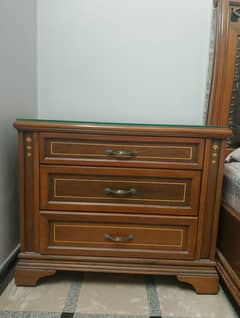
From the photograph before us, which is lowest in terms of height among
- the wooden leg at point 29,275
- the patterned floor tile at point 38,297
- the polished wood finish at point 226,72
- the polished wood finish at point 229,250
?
the patterned floor tile at point 38,297

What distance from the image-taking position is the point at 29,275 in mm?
1188

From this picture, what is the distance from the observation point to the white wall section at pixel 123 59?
150 centimetres

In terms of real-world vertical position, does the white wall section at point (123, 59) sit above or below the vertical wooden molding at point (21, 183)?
above

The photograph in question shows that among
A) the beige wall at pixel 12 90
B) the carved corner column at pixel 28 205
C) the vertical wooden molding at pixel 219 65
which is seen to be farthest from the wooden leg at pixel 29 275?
the vertical wooden molding at pixel 219 65

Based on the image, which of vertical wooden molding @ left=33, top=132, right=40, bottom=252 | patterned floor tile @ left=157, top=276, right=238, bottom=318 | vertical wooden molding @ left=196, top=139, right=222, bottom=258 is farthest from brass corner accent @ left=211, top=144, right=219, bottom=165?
vertical wooden molding @ left=33, top=132, right=40, bottom=252

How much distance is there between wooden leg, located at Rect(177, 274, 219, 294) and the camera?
118 cm

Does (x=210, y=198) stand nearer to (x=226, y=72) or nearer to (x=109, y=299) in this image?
(x=109, y=299)

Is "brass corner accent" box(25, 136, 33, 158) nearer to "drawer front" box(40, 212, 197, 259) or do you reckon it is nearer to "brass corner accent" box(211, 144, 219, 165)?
"drawer front" box(40, 212, 197, 259)

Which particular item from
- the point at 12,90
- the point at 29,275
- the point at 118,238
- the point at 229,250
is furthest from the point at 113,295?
the point at 12,90

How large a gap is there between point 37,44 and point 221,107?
3.54 ft

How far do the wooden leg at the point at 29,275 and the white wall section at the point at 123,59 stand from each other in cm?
84

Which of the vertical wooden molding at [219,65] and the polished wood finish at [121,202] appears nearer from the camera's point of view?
the polished wood finish at [121,202]

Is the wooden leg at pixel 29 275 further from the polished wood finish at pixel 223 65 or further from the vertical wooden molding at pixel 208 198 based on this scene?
the polished wood finish at pixel 223 65

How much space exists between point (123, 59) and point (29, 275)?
1.20 m
